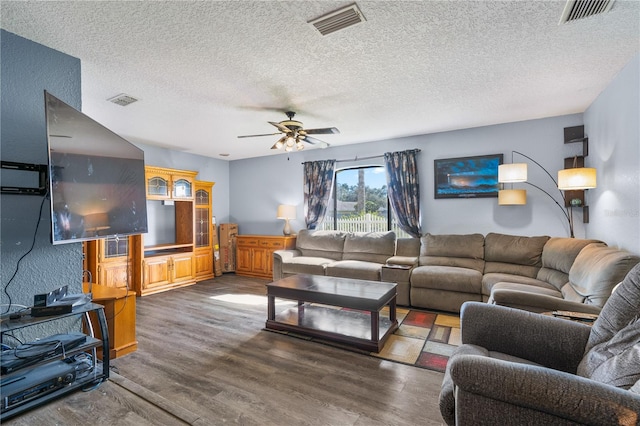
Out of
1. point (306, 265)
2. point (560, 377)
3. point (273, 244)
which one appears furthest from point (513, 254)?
point (273, 244)

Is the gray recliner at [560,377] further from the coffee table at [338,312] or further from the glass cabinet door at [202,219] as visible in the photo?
the glass cabinet door at [202,219]

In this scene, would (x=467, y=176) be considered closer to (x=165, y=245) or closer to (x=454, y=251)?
(x=454, y=251)

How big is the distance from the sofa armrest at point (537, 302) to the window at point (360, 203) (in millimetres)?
2598

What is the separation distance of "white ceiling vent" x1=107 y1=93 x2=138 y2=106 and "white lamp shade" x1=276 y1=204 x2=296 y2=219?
315cm

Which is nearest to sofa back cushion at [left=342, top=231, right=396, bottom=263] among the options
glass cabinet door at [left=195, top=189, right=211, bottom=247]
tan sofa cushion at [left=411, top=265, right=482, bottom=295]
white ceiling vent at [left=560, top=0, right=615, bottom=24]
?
tan sofa cushion at [left=411, top=265, right=482, bottom=295]

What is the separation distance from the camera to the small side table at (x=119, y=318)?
2615 mm

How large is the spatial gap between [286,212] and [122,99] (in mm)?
3292

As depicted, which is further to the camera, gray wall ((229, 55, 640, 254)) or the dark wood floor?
gray wall ((229, 55, 640, 254))

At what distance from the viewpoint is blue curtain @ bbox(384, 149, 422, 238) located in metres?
4.83

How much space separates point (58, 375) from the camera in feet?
6.29

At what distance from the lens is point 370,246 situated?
16.4 ft

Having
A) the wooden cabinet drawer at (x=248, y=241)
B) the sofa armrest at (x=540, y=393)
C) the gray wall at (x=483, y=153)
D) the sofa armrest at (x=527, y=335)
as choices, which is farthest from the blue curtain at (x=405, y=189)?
the sofa armrest at (x=540, y=393)

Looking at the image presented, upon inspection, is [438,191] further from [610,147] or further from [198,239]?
[198,239]

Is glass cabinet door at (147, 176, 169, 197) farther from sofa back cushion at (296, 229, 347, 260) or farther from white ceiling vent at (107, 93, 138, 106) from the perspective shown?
sofa back cushion at (296, 229, 347, 260)
